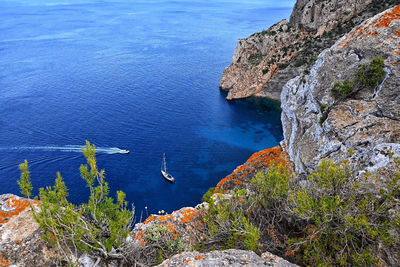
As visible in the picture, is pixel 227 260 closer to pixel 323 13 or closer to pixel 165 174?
pixel 165 174

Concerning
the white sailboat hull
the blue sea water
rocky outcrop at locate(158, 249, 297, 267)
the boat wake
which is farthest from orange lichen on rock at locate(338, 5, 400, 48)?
the boat wake

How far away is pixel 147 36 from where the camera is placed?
10050cm

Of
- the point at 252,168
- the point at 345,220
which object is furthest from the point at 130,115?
the point at 345,220

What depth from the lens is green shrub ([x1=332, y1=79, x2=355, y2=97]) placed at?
11926 millimetres

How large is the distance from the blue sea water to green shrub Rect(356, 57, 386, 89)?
22.6 m

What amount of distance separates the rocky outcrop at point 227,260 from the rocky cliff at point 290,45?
4200 centimetres

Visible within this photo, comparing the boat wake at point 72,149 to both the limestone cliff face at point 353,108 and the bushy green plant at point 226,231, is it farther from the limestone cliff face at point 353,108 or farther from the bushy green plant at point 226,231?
the bushy green plant at point 226,231

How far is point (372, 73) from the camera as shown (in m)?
11.4

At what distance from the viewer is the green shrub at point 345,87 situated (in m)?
11.9

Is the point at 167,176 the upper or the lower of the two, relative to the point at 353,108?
lower

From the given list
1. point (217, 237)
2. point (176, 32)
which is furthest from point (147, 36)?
point (217, 237)

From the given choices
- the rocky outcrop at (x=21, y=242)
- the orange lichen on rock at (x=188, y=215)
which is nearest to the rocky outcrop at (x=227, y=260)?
the orange lichen on rock at (x=188, y=215)

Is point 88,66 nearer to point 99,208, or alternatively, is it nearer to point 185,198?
point 185,198

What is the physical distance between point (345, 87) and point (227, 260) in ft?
32.1
